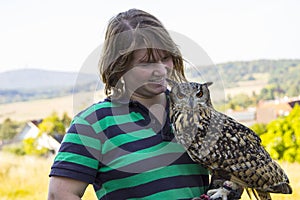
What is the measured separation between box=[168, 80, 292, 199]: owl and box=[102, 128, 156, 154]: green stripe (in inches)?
3.7

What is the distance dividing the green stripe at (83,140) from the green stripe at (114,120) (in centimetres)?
3

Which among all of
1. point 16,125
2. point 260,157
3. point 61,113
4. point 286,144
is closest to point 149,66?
point 260,157

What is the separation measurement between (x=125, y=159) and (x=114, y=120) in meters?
0.13

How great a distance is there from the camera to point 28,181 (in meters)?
4.18

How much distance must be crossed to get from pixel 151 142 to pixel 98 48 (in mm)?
379

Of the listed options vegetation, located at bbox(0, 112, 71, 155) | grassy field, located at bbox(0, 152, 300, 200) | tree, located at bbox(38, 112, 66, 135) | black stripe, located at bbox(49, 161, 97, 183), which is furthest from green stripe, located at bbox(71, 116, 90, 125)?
tree, located at bbox(38, 112, 66, 135)

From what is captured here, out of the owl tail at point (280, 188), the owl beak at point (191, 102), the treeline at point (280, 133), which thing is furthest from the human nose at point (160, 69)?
the treeline at point (280, 133)

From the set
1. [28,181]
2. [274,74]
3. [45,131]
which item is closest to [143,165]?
[28,181]

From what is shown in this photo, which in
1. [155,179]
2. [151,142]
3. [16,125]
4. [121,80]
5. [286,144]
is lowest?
[16,125]

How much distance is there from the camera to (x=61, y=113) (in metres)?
6.38

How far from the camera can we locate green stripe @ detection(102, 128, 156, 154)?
1445 mm

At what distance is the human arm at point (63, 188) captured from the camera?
140cm

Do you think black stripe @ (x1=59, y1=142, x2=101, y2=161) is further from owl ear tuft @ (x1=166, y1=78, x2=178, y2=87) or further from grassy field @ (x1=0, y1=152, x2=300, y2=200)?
grassy field @ (x1=0, y1=152, x2=300, y2=200)

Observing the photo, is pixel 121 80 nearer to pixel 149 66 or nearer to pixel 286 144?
pixel 149 66
